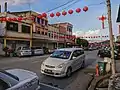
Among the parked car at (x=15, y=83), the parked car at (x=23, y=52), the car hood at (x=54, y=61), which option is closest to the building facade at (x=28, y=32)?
the parked car at (x=23, y=52)

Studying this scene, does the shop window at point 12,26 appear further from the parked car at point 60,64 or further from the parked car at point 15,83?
the parked car at point 15,83

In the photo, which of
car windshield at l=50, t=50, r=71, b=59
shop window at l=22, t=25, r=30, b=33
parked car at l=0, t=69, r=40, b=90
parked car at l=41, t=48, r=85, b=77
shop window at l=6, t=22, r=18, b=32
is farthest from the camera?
shop window at l=22, t=25, r=30, b=33

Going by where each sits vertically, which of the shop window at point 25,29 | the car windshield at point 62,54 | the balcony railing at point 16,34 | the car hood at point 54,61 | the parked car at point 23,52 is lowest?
the parked car at point 23,52

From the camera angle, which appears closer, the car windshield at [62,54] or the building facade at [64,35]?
the car windshield at [62,54]

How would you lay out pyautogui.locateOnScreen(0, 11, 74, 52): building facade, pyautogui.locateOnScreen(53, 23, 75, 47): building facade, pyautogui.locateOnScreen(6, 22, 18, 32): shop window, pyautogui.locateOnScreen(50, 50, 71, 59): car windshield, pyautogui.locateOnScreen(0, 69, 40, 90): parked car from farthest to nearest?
pyautogui.locateOnScreen(53, 23, 75, 47): building facade → pyautogui.locateOnScreen(6, 22, 18, 32): shop window → pyautogui.locateOnScreen(0, 11, 74, 52): building facade → pyautogui.locateOnScreen(50, 50, 71, 59): car windshield → pyautogui.locateOnScreen(0, 69, 40, 90): parked car

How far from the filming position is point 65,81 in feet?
34.2

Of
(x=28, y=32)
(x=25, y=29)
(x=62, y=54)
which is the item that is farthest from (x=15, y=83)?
(x=28, y=32)

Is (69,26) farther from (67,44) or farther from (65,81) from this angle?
(65,81)

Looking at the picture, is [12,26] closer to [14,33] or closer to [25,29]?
[14,33]

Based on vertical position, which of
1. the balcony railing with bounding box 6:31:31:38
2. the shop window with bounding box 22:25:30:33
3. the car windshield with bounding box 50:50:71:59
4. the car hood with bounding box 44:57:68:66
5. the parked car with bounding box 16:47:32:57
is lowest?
the parked car with bounding box 16:47:32:57

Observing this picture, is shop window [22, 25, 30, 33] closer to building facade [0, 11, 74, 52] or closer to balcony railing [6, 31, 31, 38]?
building facade [0, 11, 74, 52]

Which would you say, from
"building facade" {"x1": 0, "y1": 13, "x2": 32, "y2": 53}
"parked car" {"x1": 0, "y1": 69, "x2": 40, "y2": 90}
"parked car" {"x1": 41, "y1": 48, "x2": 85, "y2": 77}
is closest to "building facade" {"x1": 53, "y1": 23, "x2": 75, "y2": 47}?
"building facade" {"x1": 0, "y1": 13, "x2": 32, "y2": 53}

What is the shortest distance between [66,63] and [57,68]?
2.18ft

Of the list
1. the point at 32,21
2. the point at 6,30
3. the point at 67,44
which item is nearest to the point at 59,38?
the point at 67,44
